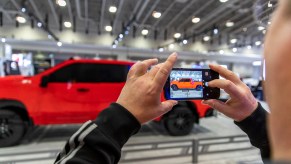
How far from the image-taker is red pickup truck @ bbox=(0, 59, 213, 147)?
13.4ft

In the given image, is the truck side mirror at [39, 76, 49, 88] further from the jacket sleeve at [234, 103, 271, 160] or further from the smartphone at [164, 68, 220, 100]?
the jacket sleeve at [234, 103, 271, 160]

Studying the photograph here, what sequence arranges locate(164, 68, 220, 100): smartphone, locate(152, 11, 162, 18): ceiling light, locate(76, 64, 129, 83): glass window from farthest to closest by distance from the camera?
locate(152, 11, 162, 18): ceiling light
locate(76, 64, 129, 83): glass window
locate(164, 68, 220, 100): smartphone

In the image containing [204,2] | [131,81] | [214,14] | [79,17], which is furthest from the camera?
[79,17]

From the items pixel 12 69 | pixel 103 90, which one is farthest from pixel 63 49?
pixel 103 90

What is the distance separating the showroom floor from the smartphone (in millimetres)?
2292

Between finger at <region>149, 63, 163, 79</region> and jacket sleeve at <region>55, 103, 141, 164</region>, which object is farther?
finger at <region>149, 63, 163, 79</region>

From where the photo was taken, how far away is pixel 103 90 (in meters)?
4.56

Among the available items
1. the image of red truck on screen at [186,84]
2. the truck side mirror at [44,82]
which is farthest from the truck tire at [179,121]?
the image of red truck on screen at [186,84]

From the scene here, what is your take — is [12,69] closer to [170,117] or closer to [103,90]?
[103,90]

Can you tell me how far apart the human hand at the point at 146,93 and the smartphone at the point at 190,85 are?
0.79 feet

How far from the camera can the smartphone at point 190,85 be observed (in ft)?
3.21

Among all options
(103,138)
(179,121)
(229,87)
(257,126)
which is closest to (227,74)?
(229,87)

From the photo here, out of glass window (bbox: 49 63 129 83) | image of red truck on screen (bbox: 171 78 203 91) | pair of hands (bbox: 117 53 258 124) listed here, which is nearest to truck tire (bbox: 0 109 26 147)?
glass window (bbox: 49 63 129 83)

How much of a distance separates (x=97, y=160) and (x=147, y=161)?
10.3 feet
